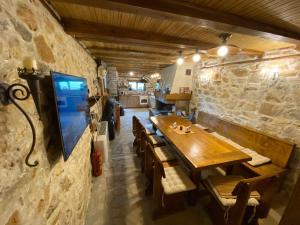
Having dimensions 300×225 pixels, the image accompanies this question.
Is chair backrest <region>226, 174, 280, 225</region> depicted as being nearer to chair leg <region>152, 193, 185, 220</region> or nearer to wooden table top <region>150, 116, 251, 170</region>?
wooden table top <region>150, 116, 251, 170</region>

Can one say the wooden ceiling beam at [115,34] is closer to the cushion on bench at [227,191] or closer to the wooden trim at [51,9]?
the wooden trim at [51,9]

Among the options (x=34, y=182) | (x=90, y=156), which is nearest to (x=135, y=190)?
(x=90, y=156)

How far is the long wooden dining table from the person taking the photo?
166cm

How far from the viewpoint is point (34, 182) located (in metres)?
0.80

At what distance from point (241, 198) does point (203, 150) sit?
0.69 metres

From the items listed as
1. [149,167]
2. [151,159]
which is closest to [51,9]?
[151,159]

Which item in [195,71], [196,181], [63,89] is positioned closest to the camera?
[63,89]

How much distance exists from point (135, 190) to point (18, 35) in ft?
7.48

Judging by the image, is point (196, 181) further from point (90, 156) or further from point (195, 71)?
point (195, 71)

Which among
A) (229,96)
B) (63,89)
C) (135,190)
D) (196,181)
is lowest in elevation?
(135,190)

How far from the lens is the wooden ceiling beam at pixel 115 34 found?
1.55m

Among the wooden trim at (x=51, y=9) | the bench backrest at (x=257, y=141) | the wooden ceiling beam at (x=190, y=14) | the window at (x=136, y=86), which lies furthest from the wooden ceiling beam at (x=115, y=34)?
the window at (x=136, y=86)

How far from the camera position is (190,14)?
114 centimetres

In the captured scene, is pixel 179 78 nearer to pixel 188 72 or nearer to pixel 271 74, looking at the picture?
pixel 188 72
